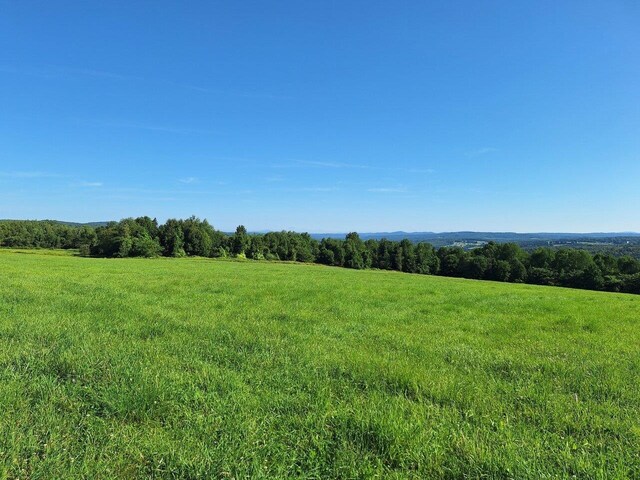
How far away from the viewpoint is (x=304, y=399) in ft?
15.3

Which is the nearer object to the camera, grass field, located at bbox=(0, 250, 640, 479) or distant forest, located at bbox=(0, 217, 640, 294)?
grass field, located at bbox=(0, 250, 640, 479)

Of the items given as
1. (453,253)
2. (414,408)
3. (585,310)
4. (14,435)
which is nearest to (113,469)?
(14,435)

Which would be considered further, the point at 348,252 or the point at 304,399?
the point at 348,252

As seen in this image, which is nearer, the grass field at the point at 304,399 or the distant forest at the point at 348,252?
the grass field at the point at 304,399

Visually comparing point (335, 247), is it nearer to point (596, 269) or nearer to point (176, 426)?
point (596, 269)

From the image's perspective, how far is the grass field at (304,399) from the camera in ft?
11.2

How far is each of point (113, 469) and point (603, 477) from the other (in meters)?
4.31

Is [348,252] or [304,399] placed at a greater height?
[304,399]

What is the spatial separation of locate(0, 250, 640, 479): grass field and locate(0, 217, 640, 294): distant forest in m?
83.6

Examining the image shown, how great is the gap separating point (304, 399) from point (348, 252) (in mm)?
107782

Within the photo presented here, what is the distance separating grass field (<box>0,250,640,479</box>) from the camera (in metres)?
3.40

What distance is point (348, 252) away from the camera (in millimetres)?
112062

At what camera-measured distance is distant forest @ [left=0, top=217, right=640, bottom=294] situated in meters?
78.9

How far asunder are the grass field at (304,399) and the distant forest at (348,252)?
8357cm
